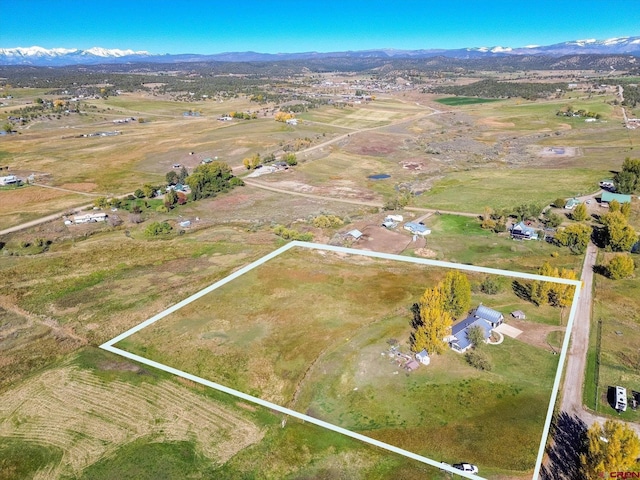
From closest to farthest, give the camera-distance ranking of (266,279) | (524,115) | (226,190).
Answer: (266,279) < (226,190) < (524,115)

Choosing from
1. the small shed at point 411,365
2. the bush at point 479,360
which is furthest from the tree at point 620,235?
the small shed at point 411,365

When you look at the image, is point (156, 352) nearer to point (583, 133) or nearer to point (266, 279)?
point (266, 279)

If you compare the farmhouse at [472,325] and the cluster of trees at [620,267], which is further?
the cluster of trees at [620,267]

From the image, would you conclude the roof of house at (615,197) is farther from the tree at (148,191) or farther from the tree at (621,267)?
the tree at (148,191)

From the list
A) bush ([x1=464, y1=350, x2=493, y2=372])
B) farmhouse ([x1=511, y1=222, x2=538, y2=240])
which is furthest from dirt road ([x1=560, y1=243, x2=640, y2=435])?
farmhouse ([x1=511, y1=222, x2=538, y2=240])

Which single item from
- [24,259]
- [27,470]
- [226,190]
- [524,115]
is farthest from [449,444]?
[524,115]

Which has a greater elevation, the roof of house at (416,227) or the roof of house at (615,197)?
the roof of house at (615,197)

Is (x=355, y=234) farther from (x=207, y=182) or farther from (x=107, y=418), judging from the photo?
(x=107, y=418)
